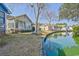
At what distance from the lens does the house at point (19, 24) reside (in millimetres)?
1304

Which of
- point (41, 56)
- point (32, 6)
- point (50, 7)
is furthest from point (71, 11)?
point (41, 56)

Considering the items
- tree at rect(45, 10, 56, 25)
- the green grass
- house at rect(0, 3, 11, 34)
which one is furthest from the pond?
house at rect(0, 3, 11, 34)

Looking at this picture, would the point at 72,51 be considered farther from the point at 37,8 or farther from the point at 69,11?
the point at 37,8

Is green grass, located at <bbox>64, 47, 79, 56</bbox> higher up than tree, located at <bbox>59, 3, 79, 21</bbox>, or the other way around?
tree, located at <bbox>59, 3, 79, 21</bbox>

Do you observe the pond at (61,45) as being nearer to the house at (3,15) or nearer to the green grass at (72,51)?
the green grass at (72,51)

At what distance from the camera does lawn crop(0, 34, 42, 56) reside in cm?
129

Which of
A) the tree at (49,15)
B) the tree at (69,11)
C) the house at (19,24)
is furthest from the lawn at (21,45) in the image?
the tree at (69,11)

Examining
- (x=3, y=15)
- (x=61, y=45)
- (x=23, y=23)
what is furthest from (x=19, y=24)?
(x=61, y=45)

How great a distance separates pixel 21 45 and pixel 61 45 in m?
0.31

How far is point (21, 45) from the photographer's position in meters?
1.30

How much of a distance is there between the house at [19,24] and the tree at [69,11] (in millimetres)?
257

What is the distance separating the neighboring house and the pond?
0.16 meters

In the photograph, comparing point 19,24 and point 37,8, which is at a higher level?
point 37,8

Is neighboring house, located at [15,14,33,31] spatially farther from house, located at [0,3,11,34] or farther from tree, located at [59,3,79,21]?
tree, located at [59,3,79,21]
